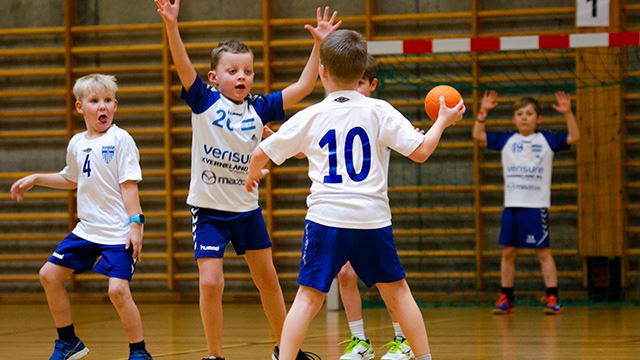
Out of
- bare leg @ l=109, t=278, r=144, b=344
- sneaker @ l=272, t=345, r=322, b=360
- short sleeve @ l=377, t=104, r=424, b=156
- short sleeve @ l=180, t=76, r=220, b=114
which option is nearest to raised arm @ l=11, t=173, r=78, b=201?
bare leg @ l=109, t=278, r=144, b=344

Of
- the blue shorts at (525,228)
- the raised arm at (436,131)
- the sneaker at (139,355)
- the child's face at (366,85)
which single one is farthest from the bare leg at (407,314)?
the blue shorts at (525,228)

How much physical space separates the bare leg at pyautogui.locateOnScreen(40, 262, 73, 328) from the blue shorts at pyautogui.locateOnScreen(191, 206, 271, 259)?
78cm

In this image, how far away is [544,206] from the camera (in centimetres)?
848

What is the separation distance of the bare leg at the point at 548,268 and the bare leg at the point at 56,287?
4120 mm

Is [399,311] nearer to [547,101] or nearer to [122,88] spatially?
[547,101]

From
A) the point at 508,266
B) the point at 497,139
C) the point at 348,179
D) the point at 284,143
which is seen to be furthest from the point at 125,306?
the point at 497,139

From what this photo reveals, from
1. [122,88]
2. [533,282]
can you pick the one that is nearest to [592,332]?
[533,282]

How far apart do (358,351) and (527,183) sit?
327cm

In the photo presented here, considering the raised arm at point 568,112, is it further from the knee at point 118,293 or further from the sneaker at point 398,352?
the knee at point 118,293

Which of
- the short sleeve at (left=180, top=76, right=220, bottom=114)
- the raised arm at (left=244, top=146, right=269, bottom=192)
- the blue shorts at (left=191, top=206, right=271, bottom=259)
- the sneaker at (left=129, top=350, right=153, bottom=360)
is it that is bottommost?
the sneaker at (left=129, top=350, right=153, bottom=360)

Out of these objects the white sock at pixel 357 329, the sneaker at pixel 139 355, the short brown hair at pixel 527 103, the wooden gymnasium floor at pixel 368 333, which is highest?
the short brown hair at pixel 527 103

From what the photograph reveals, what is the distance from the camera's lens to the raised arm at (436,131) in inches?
168

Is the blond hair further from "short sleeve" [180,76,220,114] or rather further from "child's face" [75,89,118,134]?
"short sleeve" [180,76,220,114]

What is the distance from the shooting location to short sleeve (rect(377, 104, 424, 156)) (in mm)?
4316
